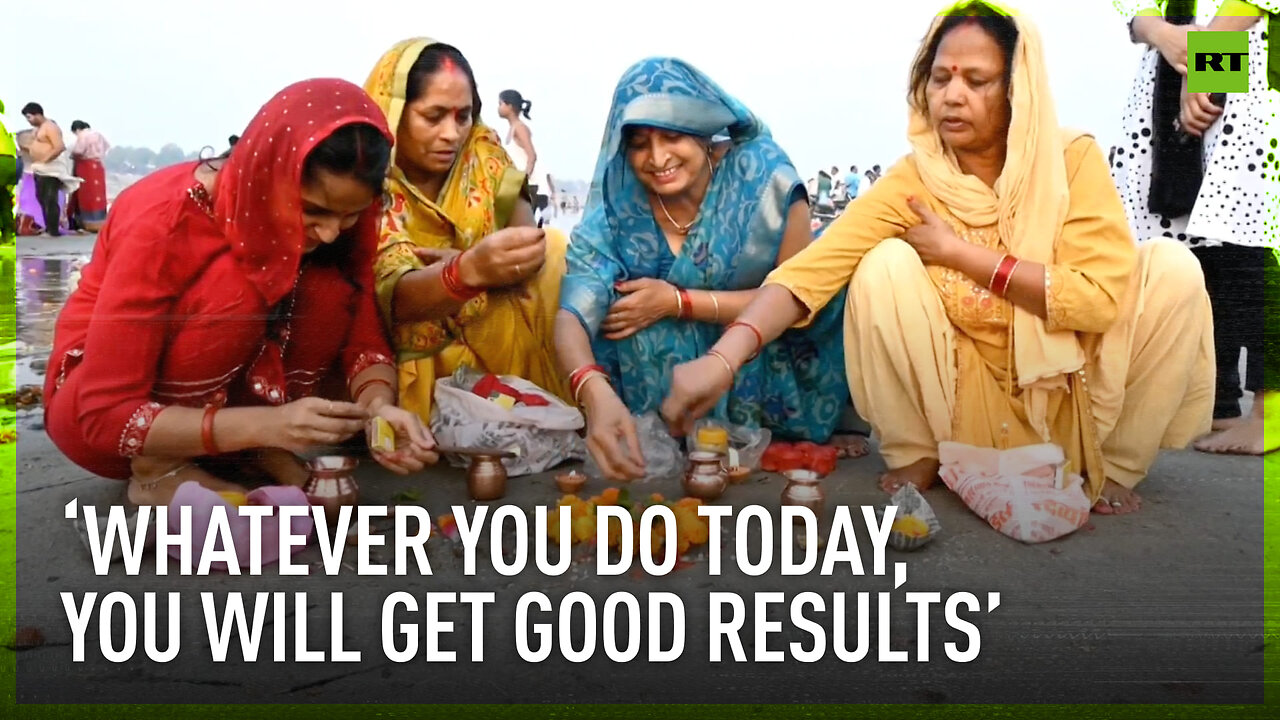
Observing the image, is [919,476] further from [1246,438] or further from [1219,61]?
[1219,61]

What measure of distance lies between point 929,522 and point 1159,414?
75 cm

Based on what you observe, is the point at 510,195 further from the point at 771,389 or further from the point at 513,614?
the point at 513,614

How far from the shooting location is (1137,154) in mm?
3412

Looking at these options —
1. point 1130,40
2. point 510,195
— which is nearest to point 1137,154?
point 1130,40

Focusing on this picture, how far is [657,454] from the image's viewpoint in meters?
3.05

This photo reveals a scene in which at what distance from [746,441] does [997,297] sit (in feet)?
2.99

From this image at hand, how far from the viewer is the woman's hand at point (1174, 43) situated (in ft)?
10.3

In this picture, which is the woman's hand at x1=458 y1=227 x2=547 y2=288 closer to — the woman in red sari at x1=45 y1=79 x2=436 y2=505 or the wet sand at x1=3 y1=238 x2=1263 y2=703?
the woman in red sari at x1=45 y1=79 x2=436 y2=505

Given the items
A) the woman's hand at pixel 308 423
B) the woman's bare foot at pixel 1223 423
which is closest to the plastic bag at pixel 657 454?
the woman's hand at pixel 308 423

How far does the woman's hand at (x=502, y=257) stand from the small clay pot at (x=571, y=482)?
631 mm

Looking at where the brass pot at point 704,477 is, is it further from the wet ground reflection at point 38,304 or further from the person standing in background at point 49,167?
the person standing in background at point 49,167

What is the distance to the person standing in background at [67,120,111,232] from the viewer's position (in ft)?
39.5

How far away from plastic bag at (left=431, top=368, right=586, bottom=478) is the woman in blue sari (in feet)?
0.66

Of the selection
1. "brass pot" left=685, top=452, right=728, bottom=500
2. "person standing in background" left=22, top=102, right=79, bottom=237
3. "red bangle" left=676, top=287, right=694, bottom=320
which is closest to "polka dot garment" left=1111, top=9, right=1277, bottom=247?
"red bangle" left=676, top=287, right=694, bottom=320
